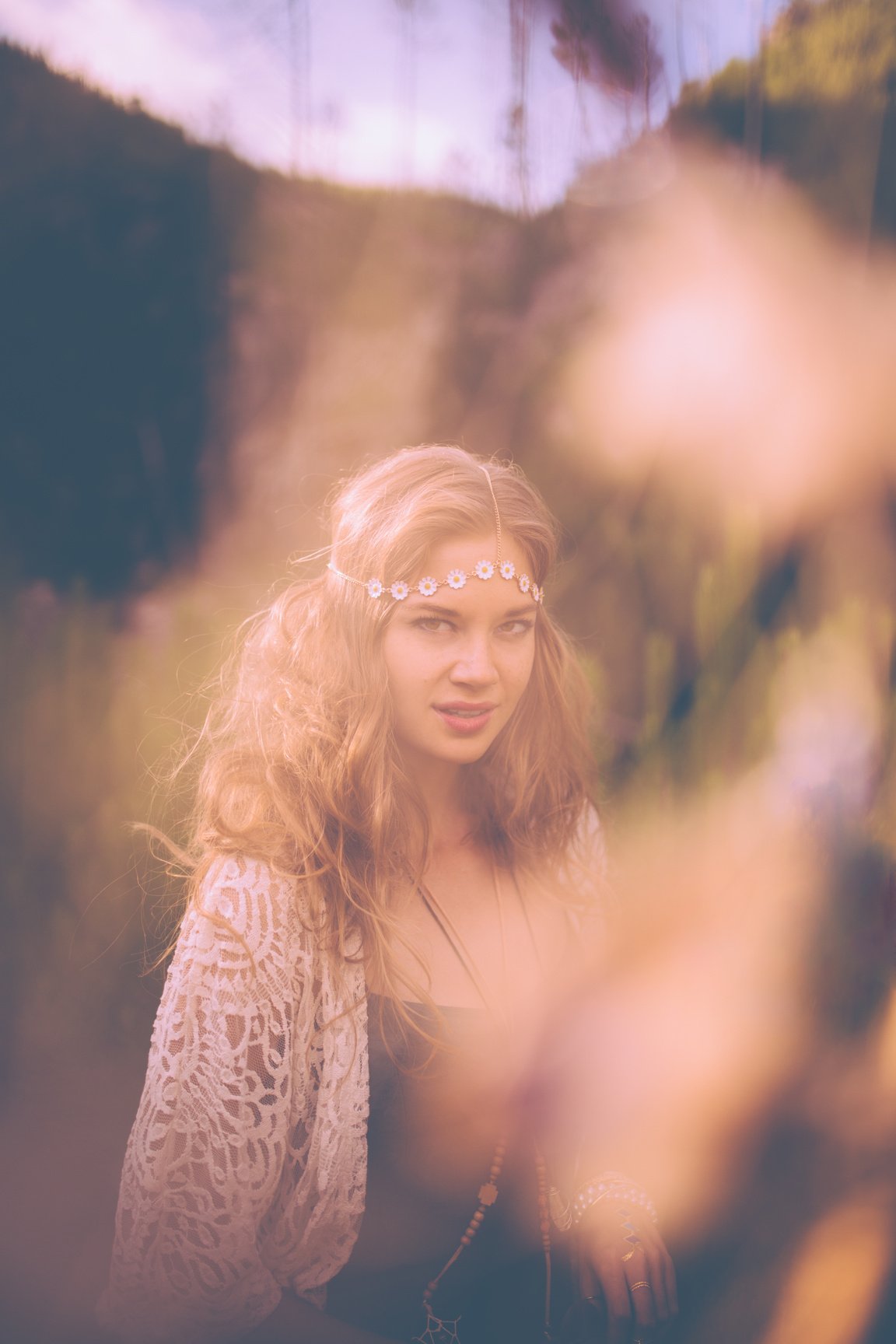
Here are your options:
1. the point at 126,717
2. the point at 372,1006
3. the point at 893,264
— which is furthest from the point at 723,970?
the point at 893,264

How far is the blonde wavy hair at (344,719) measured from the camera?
541 mm

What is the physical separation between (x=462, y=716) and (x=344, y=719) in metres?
0.10

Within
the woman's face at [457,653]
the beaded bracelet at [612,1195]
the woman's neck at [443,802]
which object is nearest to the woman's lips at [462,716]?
the woman's face at [457,653]

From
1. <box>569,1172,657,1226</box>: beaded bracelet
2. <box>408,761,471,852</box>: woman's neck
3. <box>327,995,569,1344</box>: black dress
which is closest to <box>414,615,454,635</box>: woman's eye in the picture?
<box>408,761,471,852</box>: woman's neck

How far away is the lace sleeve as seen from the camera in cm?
47

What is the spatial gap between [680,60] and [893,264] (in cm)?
27

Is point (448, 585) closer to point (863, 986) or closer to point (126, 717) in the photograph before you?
point (126, 717)

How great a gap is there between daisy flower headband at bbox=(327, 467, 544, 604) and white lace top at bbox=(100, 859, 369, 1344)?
22 cm

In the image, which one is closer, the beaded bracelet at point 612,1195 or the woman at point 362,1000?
the woman at point 362,1000

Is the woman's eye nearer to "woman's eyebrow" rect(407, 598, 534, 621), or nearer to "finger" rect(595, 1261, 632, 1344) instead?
"woman's eyebrow" rect(407, 598, 534, 621)

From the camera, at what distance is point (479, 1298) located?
0.57 meters

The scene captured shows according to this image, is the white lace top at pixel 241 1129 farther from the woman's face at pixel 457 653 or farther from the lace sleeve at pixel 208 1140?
the woman's face at pixel 457 653

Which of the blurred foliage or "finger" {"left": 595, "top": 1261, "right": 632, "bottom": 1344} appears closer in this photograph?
"finger" {"left": 595, "top": 1261, "right": 632, "bottom": 1344}

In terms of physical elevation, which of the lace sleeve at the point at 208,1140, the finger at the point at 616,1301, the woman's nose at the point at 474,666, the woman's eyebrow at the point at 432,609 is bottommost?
the finger at the point at 616,1301
